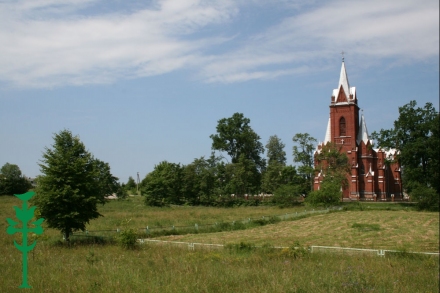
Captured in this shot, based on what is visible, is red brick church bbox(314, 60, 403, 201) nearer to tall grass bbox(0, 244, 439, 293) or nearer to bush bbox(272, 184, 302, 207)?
bush bbox(272, 184, 302, 207)

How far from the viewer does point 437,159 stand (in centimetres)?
Result: 5791

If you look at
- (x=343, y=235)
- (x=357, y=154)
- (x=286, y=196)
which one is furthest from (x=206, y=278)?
(x=357, y=154)

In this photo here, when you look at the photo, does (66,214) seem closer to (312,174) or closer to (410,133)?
(410,133)

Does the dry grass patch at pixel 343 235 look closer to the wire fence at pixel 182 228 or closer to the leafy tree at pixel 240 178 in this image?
the wire fence at pixel 182 228

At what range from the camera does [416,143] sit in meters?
58.4

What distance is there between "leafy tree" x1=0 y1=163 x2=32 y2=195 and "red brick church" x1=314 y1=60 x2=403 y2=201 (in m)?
57.6

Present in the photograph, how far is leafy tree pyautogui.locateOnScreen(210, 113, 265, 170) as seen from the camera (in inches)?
3233

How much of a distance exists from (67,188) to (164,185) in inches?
1868

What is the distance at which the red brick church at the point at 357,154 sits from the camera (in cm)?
7431

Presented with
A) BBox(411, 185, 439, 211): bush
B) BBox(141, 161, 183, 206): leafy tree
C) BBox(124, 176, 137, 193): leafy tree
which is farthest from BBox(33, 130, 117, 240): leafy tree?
BBox(124, 176, 137, 193): leafy tree

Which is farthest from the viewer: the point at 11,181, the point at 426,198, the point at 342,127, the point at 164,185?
the point at 342,127

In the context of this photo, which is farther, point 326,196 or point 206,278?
point 326,196

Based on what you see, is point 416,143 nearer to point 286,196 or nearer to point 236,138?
point 286,196

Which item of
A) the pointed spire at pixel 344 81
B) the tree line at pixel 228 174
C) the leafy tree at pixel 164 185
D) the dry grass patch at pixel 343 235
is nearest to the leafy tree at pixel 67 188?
the tree line at pixel 228 174
